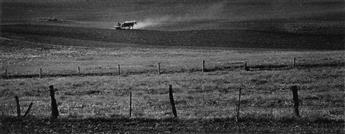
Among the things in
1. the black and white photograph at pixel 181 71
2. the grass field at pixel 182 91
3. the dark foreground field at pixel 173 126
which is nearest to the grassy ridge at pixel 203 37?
the black and white photograph at pixel 181 71

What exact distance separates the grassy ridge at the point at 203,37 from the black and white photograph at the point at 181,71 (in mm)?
183

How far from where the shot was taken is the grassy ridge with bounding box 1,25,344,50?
220ft

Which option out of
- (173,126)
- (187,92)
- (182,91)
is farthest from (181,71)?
(173,126)

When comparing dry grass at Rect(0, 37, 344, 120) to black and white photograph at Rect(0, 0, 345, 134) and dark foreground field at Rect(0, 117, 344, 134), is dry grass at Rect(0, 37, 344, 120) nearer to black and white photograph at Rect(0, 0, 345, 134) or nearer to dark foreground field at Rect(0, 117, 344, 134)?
black and white photograph at Rect(0, 0, 345, 134)

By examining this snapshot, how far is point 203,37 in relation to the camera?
75.5 m

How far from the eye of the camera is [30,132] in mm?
18906

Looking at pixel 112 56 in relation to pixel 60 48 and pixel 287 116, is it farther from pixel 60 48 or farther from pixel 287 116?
pixel 287 116

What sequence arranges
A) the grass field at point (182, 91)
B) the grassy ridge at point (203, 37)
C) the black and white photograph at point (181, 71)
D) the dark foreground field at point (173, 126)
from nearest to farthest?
the dark foreground field at point (173, 126), the black and white photograph at point (181, 71), the grass field at point (182, 91), the grassy ridge at point (203, 37)

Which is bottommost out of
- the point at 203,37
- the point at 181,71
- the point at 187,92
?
the point at 187,92

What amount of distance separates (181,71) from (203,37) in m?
33.2

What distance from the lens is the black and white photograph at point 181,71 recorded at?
787 inches

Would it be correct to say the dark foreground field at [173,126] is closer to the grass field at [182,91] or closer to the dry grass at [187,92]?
the grass field at [182,91]

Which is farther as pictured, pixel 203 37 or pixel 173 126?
pixel 203 37

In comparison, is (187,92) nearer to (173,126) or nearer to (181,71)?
(181,71)
